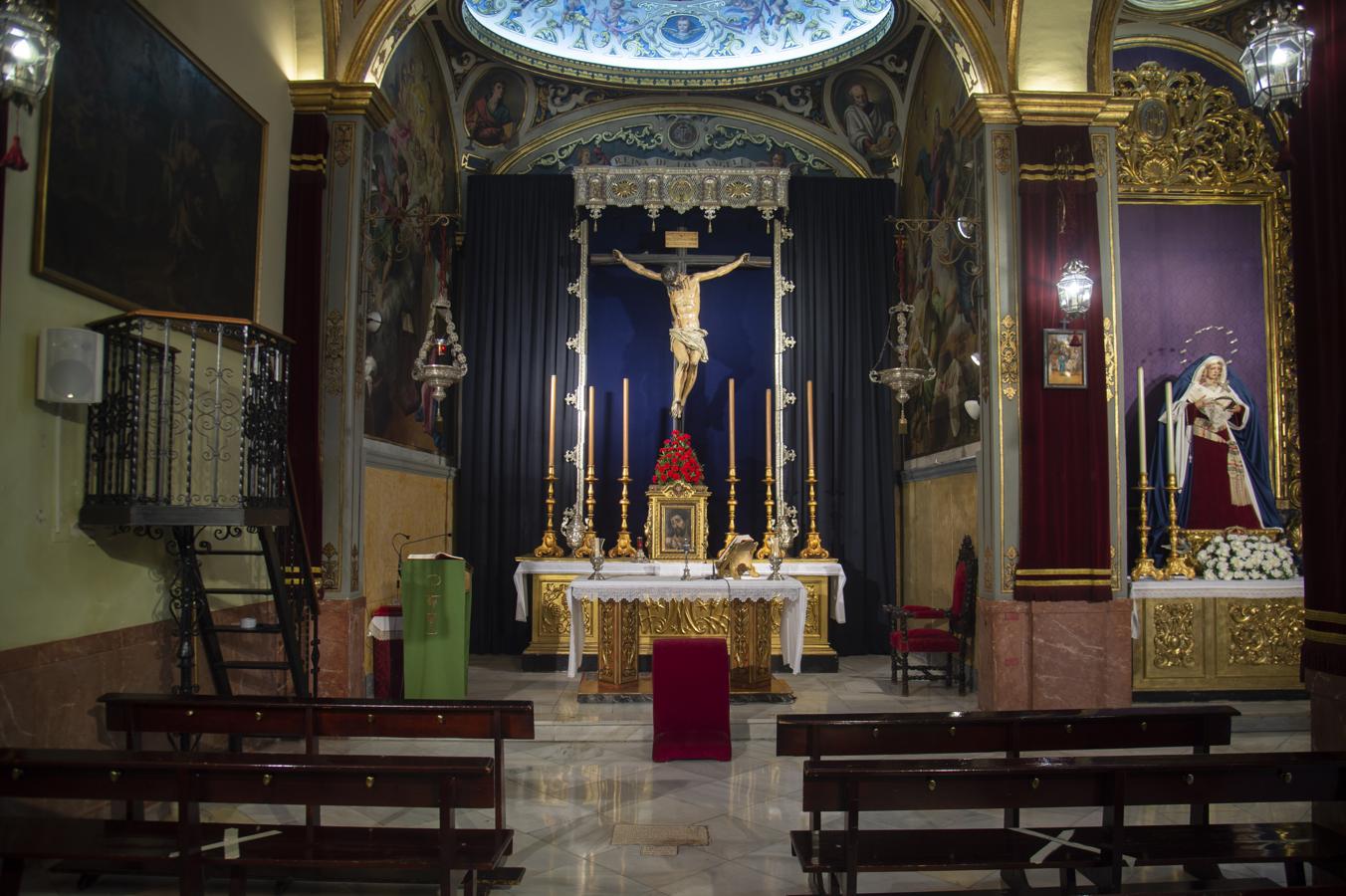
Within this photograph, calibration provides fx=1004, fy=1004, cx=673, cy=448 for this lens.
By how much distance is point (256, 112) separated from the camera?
732 cm

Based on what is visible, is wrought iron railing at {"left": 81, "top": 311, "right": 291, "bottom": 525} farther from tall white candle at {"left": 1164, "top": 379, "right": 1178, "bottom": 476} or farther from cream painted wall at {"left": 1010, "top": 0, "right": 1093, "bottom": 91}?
tall white candle at {"left": 1164, "top": 379, "right": 1178, "bottom": 476}

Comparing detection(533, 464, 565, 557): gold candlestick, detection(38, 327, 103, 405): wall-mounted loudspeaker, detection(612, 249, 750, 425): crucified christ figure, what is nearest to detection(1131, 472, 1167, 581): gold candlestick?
detection(612, 249, 750, 425): crucified christ figure

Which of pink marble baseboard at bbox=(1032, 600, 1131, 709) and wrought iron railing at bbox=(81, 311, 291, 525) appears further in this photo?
pink marble baseboard at bbox=(1032, 600, 1131, 709)

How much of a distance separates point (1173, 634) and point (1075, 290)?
3262mm

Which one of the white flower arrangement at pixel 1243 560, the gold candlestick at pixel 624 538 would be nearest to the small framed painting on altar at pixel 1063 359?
the white flower arrangement at pixel 1243 560

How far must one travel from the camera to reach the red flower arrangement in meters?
10.9

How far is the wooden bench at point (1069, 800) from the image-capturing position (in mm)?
3654

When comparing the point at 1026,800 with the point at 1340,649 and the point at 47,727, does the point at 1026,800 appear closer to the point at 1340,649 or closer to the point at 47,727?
the point at 1340,649

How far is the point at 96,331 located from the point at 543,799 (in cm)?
354

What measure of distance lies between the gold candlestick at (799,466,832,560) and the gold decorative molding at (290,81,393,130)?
5.74 m

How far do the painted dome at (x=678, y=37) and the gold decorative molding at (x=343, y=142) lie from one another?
3.98 m

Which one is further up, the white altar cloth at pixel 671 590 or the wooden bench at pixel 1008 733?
the white altar cloth at pixel 671 590

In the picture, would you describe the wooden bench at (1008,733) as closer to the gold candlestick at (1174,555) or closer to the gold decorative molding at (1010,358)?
the gold decorative molding at (1010,358)

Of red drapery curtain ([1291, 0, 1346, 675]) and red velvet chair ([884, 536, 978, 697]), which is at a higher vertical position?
red drapery curtain ([1291, 0, 1346, 675])
